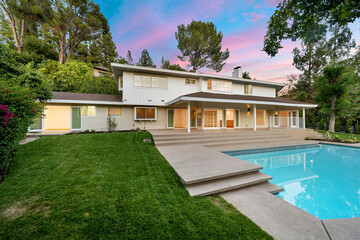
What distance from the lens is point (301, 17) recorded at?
249 centimetres

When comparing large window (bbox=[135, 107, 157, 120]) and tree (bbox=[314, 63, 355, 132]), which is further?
tree (bbox=[314, 63, 355, 132])

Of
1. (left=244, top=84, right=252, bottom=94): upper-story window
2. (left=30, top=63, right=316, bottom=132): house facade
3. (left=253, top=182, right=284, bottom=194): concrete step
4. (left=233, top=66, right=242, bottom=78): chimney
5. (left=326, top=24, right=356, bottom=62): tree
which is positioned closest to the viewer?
(left=253, top=182, right=284, bottom=194): concrete step

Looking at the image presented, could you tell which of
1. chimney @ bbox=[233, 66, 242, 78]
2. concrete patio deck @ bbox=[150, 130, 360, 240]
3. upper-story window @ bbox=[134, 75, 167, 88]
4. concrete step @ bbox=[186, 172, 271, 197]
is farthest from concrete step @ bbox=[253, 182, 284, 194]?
chimney @ bbox=[233, 66, 242, 78]

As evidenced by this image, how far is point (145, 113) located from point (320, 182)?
1058 cm

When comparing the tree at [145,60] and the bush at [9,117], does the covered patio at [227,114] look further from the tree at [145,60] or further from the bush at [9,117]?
the tree at [145,60]

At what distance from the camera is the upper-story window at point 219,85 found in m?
12.9

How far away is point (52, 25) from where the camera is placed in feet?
59.7

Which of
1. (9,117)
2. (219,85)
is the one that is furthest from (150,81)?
(9,117)

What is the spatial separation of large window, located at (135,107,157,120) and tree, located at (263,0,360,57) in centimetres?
973

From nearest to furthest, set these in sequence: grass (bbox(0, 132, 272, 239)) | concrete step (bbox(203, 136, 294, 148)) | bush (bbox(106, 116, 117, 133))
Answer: grass (bbox(0, 132, 272, 239)) → concrete step (bbox(203, 136, 294, 148)) → bush (bbox(106, 116, 117, 133))

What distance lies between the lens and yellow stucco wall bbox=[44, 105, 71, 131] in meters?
10.0

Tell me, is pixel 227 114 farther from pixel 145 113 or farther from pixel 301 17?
pixel 301 17

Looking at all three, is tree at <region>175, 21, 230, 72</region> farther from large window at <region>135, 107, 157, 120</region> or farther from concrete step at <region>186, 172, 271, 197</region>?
concrete step at <region>186, 172, 271, 197</region>

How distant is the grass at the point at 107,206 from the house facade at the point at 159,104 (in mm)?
5991
